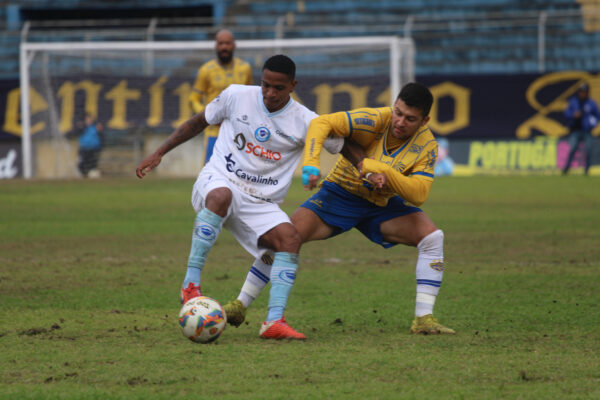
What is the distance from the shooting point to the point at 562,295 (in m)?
6.71

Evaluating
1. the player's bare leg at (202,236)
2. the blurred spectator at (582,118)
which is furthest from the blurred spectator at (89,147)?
the player's bare leg at (202,236)

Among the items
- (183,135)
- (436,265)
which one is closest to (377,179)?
(436,265)

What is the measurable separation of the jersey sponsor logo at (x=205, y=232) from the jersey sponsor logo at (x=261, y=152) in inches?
22.9

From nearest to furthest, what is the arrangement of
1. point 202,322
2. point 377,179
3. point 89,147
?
point 202,322 < point 377,179 < point 89,147

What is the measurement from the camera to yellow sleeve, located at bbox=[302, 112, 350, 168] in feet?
16.8

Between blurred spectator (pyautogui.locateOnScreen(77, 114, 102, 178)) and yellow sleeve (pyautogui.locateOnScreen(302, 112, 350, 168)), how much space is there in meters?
17.1

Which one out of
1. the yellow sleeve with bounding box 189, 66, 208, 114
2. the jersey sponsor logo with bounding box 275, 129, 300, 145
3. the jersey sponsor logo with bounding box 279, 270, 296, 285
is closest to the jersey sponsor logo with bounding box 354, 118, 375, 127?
the jersey sponsor logo with bounding box 275, 129, 300, 145

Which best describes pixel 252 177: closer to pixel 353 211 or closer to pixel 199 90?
pixel 353 211

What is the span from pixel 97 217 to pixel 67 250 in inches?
140

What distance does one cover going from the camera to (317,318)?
5.88 meters

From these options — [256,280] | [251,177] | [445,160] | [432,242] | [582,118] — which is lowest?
[445,160]

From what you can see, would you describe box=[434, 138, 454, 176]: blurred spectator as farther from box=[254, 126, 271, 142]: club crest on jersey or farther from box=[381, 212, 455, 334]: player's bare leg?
box=[254, 126, 271, 142]: club crest on jersey

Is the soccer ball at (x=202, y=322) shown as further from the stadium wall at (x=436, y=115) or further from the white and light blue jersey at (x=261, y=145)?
the stadium wall at (x=436, y=115)

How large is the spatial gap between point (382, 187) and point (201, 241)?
114 centimetres
